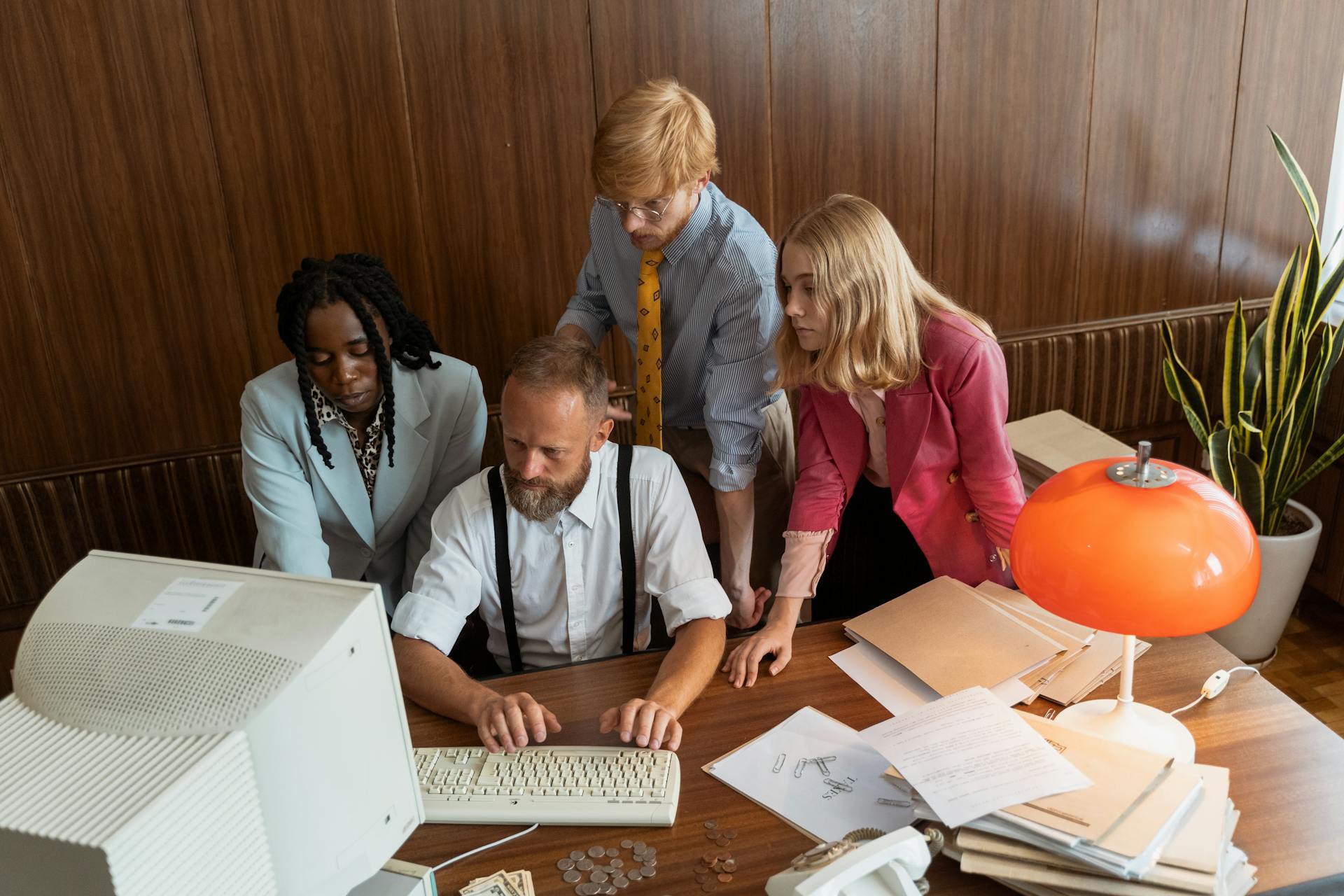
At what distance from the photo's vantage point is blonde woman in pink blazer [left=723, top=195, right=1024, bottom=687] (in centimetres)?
188

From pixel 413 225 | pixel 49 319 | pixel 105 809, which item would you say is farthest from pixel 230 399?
pixel 105 809

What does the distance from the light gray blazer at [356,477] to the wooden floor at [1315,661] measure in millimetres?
2401

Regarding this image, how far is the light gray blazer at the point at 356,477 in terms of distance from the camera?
2.09 metres

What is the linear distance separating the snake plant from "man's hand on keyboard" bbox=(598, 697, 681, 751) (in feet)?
6.54

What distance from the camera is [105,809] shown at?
895mm

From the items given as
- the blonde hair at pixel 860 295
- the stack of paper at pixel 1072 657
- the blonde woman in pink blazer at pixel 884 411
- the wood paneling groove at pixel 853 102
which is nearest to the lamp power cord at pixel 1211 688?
the stack of paper at pixel 1072 657

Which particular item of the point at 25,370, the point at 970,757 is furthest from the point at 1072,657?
the point at 25,370

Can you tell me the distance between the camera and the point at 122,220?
2648mm

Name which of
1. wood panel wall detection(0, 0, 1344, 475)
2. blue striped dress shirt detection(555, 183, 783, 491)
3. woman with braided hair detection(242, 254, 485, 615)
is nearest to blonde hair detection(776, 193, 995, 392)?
blue striped dress shirt detection(555, 183, 783, 491)

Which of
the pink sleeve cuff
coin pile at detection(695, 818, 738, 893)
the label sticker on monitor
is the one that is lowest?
coin pile at detection(695, 818, 738, 893)

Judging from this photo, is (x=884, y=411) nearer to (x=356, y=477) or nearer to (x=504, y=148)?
(x=356, y=477)

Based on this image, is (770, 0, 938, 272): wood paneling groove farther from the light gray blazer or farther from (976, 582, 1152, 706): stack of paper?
(976, 582, 1152, 706): stack of paper

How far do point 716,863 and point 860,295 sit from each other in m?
0.99

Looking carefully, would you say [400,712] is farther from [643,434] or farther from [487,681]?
[643,434]
